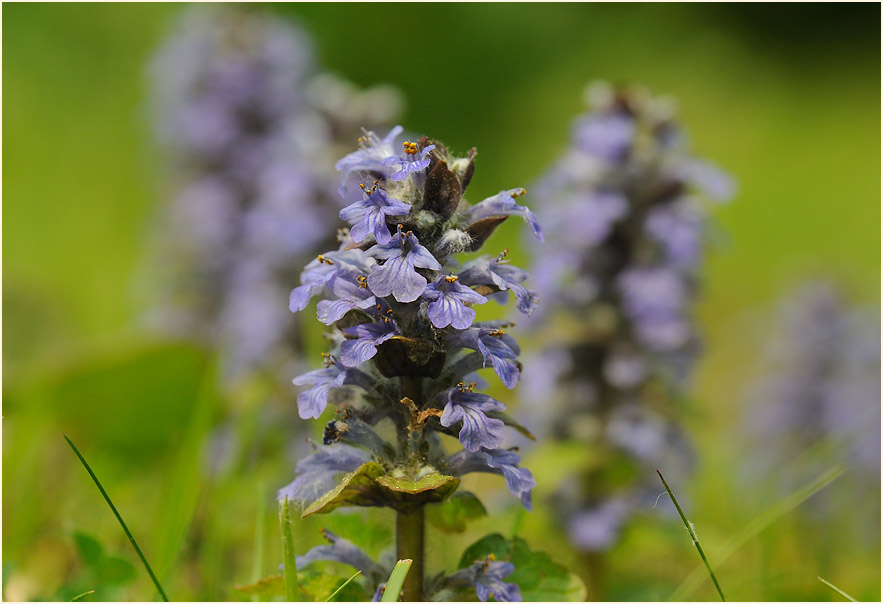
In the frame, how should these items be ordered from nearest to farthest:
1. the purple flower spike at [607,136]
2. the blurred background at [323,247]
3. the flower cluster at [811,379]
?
the blurred background at [323,247]
the purple flower spike at [607,136]
the flower cluster at [811,379]

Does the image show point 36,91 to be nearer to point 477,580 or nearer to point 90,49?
point 90,49

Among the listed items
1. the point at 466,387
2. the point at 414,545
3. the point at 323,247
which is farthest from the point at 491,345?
the point at 323,247

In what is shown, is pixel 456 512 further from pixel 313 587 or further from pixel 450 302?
pixel 450 302

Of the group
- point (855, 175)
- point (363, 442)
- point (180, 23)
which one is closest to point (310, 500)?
point (363, 442)

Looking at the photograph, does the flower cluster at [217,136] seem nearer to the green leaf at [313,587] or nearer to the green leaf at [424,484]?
the green leaf at [313,587]

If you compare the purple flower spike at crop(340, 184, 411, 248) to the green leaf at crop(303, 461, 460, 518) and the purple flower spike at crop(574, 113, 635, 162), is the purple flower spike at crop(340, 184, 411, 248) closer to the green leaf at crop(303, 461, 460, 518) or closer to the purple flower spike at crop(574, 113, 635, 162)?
the green leaf at crop(303, 461, 460, 518)

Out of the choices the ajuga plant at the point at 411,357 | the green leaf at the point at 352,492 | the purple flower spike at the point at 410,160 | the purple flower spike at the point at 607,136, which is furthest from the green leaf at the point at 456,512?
the purple flower spike at the point at 607,136

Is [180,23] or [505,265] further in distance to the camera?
[180,23]
